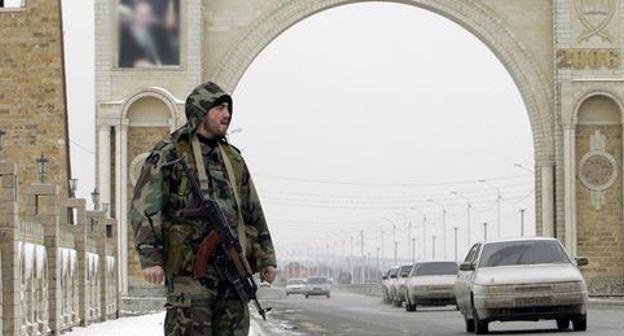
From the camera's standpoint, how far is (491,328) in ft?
83.3

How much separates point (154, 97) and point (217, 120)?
4344cm

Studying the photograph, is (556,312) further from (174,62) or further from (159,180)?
(174,62)

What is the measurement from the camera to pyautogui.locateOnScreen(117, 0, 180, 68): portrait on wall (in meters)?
53.0

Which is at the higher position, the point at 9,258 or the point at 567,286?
the point at 9,258

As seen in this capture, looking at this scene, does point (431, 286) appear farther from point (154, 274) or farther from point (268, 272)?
point (154, 274)

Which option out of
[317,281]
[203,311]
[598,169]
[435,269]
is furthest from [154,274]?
[317,281]

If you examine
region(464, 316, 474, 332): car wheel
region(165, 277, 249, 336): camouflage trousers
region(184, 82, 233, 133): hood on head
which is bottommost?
region(464, 316, 474, 332): car wheel

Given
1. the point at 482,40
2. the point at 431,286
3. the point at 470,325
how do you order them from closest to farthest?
1. the point at 470,325
2. the point at 431,286
3. the point at 482,40

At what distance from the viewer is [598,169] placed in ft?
173

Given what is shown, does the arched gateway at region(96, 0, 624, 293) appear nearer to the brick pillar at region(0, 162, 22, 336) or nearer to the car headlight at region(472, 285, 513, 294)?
the car headlight at region(472, 285, 513, 294)

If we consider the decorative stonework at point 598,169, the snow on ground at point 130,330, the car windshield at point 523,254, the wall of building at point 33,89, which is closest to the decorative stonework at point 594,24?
the decorative stonework at point 598,169

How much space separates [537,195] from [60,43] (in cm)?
2146

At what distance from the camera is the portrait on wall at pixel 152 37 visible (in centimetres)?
5297

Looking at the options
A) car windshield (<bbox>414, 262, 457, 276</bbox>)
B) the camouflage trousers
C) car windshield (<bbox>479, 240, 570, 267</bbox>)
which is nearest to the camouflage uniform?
the camouflage trousers
